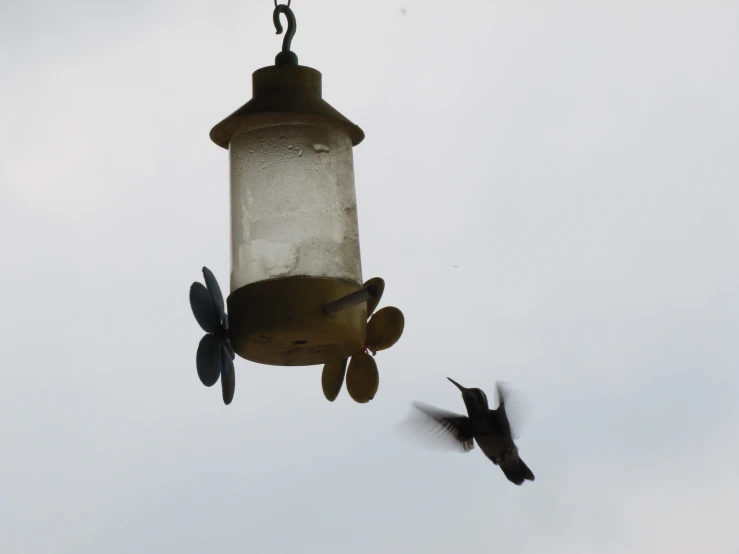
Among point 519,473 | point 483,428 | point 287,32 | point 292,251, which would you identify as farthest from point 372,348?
point 519,473

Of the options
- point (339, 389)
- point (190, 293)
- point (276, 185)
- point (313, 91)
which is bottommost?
point (339, 389)

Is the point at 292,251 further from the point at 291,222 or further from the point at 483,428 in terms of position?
the point at 483,428

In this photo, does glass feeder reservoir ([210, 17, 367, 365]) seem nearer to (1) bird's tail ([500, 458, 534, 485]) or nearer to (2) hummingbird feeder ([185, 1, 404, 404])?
(2) hummingbird feeder ([185, 1, 404, 404])

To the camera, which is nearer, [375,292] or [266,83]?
[375,292]

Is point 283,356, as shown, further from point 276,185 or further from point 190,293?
point 276,185

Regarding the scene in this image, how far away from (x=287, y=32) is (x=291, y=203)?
76 cm

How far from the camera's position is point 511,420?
26.0 ft

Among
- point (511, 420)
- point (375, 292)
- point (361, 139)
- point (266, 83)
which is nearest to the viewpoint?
point (375, 292)

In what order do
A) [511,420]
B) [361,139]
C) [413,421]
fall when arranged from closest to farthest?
[361,139]
[413,421]
[511,420]

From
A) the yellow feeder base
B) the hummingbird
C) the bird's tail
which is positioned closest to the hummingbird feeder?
the yellow feeder base

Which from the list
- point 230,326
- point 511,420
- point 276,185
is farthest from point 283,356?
point 511,420

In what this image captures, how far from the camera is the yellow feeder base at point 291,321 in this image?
4.85m

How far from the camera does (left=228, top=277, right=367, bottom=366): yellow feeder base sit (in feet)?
15.9

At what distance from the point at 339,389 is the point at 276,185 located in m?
0.98
